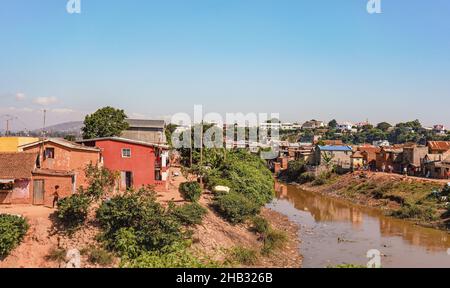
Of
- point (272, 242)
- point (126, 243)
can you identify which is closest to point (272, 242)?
point (272, 242)

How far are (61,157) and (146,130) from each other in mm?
21314

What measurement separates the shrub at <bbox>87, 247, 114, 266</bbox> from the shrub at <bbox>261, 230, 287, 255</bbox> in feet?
25.3

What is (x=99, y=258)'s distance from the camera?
16.9 m

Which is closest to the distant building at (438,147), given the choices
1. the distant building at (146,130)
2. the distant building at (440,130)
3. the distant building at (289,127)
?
the distant building at (146,130)

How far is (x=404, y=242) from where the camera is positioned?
26.8 m

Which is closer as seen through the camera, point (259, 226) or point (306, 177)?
point (259, 226)

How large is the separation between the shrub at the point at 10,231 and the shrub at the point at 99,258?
2736 mm

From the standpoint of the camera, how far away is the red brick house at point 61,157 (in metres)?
22.6

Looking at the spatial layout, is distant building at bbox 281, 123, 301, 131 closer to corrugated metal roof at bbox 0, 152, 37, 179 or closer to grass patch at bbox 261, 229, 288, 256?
grass patch at bbox 261, 229, 288, 256

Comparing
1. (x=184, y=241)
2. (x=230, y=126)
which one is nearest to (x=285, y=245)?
(x=184, y=241)

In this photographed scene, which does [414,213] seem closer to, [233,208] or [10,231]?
[233,208]
